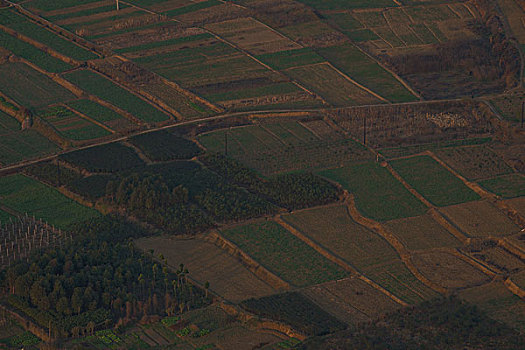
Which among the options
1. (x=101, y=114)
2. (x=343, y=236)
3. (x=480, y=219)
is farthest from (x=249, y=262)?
(x=101, y=114)

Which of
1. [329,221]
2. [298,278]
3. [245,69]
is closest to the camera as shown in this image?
[298,278]

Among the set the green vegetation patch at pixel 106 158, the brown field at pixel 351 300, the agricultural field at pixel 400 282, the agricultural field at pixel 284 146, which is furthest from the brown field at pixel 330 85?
the brown field at pixel 351 300

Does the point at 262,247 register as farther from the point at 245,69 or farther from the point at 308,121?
the point at 245,69

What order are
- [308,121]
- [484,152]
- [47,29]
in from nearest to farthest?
[484,152] < [308,121] < [47,29]

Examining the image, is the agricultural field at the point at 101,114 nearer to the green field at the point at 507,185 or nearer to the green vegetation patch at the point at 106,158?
the green vegetation patch at the point at 106,158

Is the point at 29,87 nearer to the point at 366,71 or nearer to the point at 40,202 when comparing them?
the point at 40,202

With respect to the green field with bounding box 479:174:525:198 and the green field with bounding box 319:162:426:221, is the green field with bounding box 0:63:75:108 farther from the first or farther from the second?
the green field with bounding box 479:174:525:198

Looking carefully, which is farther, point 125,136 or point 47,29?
point 47,29

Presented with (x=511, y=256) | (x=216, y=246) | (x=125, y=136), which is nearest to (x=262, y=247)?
(x=216, y=246)
